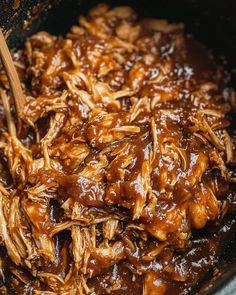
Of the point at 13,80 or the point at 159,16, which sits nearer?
the point at 13,80

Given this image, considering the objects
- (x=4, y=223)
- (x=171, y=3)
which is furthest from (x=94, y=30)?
(x=4, y=223)

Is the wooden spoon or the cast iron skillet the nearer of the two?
the wooden spoon

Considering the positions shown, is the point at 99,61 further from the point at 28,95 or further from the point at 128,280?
the point at 128,280

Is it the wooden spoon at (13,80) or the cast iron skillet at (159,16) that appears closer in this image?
the wooden spoon at (13,80)
